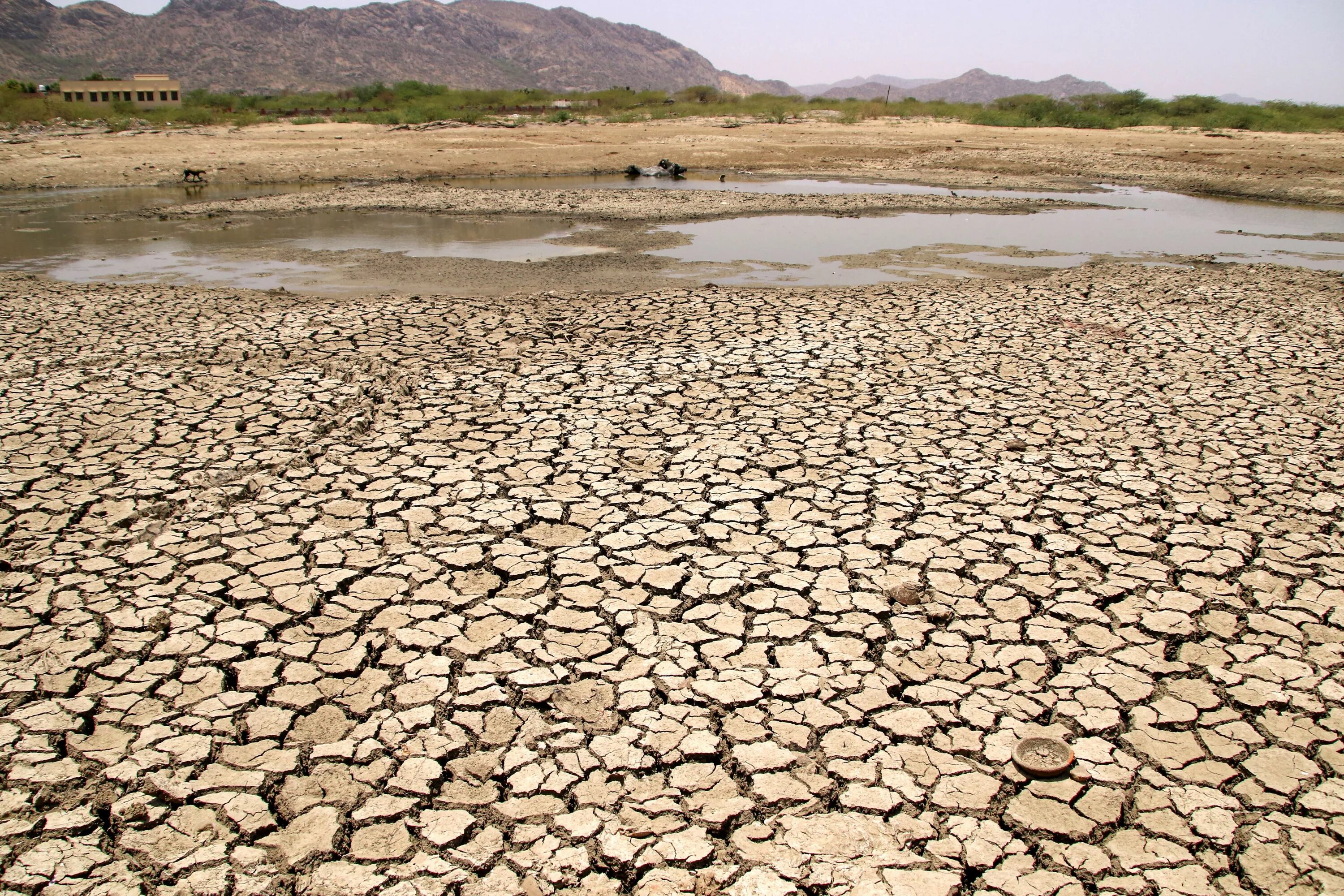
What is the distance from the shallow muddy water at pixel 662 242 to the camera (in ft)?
32.0

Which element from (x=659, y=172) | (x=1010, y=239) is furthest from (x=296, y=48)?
(x=1010, y=239)

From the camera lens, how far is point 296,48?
84.9 m

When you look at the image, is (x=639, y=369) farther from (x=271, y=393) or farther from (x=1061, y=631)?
(x=1061, y=631)

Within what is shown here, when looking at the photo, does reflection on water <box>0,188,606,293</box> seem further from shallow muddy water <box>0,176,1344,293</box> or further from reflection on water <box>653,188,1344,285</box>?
reflection on water <box>653,188,1344,285</box>

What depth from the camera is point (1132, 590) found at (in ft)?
11.4

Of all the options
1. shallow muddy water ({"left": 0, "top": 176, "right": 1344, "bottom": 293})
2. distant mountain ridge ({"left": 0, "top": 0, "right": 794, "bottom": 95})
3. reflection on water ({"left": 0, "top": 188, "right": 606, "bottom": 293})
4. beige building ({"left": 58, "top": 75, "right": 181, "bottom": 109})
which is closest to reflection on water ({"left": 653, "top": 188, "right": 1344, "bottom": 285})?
shallow muddy water ({"left": 0, "top": 176, "right": 1344, "bottom": 293})

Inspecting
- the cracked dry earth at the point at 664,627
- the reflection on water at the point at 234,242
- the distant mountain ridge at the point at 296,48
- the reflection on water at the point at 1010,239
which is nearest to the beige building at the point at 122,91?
the distant mountain ridge at the point at 296,48

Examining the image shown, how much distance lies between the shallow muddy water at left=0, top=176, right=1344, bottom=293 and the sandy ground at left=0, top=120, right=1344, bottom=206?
2.90 m

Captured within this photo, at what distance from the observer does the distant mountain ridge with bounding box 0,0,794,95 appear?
7881cm

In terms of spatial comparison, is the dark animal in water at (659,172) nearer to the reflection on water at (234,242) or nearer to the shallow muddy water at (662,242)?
the shallow muddy water at (662,242)

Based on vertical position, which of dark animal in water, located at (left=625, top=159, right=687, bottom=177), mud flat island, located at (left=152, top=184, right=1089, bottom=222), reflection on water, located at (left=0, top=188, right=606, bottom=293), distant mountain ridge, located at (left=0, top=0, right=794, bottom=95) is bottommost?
reflection on water, located at (left=0, top=188, right=606, bottom=293)

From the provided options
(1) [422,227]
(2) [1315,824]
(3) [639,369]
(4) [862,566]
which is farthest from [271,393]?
(1) [422,227]

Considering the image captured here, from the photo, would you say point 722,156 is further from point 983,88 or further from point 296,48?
point 983,88

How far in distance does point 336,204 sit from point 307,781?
49.2ft
